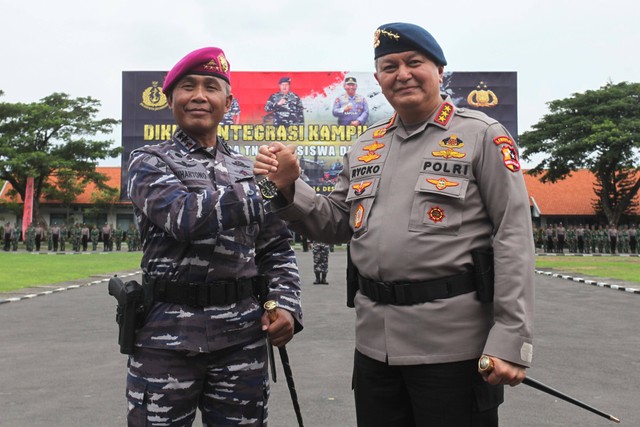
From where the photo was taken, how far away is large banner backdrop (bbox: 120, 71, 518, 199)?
31188 mm

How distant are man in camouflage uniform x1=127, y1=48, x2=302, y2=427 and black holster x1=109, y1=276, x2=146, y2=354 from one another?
0.03 meters

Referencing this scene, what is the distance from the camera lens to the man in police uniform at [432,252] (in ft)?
6.10

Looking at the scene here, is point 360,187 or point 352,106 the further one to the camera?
point 352,106

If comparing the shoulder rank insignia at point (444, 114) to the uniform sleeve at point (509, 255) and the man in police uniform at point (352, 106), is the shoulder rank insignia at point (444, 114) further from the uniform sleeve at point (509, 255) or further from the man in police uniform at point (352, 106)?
the man in police uniform at point (352, 106)

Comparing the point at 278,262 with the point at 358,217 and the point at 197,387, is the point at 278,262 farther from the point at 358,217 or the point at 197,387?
the point at 197,387

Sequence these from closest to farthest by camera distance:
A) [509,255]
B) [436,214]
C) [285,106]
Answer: [509,255] → [436,214] → [285,106]

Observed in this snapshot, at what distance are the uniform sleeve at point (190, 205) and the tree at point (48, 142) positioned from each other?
35.4 m

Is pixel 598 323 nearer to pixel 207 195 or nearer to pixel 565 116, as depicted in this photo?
pixel 207 195

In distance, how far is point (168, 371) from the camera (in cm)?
199

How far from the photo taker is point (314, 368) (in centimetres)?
495

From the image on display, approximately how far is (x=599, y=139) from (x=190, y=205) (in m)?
35.9

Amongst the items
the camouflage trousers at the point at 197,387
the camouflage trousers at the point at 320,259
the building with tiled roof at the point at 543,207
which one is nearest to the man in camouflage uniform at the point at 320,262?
the camouflage trousers at the point at 320,259

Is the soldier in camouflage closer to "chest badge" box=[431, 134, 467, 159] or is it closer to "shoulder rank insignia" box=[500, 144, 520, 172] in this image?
"chest badge" box=[431, 134, 467, 159]

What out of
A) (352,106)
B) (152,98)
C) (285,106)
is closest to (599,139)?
(352,106)
